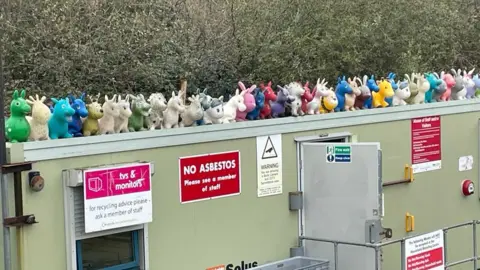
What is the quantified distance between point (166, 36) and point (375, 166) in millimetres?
7364

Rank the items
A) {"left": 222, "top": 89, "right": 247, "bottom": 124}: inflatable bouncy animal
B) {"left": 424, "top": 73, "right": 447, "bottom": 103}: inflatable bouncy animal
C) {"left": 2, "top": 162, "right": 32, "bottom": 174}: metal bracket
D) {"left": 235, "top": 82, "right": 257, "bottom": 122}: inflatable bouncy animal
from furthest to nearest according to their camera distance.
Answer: {"left": 424, "top": 73, "right": 447, "bottom": 103}: inflatable bouncy animal < {"left": 235, "top": 82, "right": 257, "bottom": 122}: inflatable bouncy animal < {"left": 222, "top": 89, "right": 247, "bottom": 124}: inflatable bouncy animal < {"left": 2, "top": 162, "right": 32, "bottom": 174}: metal bracket

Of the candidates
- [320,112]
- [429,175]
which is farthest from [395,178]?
[320,112]

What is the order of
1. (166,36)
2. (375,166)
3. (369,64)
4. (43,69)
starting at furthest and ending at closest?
(369,64) < (166,36) < (43,69) < (375,166)

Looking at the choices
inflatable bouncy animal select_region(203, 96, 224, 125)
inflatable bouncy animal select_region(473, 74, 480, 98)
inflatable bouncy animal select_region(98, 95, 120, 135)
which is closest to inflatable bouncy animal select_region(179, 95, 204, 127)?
inflatable bouncy animal select_region(203, 96, 224, 125)

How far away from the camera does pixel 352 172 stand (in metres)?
6.77

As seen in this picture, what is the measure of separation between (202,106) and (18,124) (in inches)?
69.4

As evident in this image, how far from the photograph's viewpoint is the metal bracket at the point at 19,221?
15.9 ft

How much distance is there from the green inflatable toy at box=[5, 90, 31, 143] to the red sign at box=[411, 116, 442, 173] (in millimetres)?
4562

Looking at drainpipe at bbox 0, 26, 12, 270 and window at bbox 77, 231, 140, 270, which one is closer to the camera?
drainpipe at bbox 0, 26, 12, 270

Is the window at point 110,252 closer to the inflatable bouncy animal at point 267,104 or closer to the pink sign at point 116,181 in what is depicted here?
the pink sign at point 116,181

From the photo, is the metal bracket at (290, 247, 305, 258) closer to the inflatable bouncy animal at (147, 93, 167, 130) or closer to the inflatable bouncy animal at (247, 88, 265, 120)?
the inflatable bouncy animal at (247, 88, 265, 120)

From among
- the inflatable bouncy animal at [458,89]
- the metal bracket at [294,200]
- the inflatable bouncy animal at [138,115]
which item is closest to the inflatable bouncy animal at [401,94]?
the inflatable bouncy animal at [458,89]

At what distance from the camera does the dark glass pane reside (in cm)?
545

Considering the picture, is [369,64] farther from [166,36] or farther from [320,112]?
[320,112]
